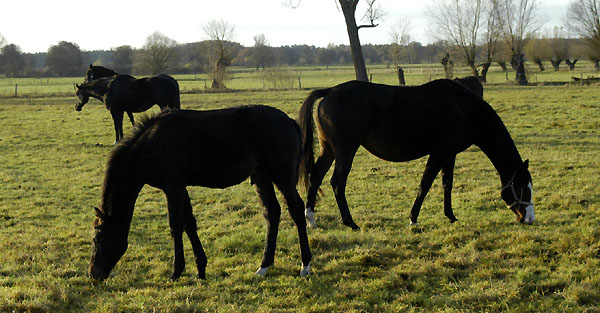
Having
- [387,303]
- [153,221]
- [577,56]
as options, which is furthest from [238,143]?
[577,56]

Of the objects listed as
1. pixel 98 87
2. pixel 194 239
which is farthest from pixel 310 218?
pixel 98 87

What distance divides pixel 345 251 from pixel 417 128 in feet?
6.30

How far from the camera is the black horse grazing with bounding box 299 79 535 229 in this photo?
634 centimetres

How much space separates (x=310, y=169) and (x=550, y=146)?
8.45 m

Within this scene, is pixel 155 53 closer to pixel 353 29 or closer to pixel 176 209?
pixel 353 29

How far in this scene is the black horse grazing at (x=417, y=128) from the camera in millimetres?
6340

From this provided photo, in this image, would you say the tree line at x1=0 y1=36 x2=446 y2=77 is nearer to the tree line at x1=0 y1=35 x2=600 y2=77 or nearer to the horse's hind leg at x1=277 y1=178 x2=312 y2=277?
the tree line at x1=0 y1=35 x2=600 y2=77

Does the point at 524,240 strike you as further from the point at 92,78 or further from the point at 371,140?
the point at 92,78

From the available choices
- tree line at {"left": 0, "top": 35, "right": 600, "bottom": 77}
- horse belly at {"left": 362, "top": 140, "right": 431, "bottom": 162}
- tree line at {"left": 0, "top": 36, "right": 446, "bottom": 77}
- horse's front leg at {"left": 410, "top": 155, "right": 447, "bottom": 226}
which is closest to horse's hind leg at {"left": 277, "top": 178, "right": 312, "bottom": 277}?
horse belly at {"left": 362, "top": 140, "right": 431, "bottom": 162}

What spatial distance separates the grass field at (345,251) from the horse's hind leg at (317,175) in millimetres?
293

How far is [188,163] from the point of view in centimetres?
458

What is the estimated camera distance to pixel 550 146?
494 inches

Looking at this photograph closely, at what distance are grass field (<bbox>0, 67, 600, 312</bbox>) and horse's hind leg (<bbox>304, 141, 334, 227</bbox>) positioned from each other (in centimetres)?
29

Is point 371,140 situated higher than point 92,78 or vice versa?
point 92,78
